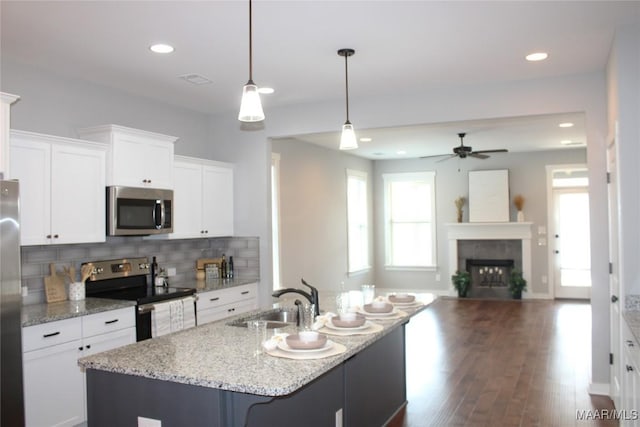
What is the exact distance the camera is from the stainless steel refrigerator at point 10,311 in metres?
2.99

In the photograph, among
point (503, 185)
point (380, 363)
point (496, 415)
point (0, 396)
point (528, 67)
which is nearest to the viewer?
point (0, 396)

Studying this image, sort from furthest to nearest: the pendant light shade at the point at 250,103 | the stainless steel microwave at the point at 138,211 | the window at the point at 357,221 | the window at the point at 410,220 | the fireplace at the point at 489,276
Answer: the window at the point at 410,220, the fireplace at the point at 489,276, the window at the point at 357,221, the stainless steel microwave at the point at 138,211, the pendant light shade at the point at 250,103

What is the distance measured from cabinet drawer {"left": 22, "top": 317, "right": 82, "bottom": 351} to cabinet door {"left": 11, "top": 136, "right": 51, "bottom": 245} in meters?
0.63

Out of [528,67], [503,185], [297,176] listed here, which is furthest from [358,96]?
[503,185]

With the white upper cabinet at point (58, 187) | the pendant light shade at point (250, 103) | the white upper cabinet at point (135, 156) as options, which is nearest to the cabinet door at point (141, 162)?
the white upper cabinet at point (135, 156)

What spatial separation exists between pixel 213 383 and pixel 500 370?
3.97m

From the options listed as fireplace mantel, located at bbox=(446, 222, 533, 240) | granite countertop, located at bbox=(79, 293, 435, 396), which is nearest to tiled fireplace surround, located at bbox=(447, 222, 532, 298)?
fireplace mantel, located at bbox=(446, 222, 533, 240)

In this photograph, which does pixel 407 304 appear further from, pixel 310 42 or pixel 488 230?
pixel 488 230

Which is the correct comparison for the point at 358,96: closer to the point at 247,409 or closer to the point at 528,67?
the point at 528,67

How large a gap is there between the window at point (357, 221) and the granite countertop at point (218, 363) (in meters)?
6.82

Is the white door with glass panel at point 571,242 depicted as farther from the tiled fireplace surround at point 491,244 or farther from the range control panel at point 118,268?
the range control panel at point 118,268

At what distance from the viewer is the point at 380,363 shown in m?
3.71

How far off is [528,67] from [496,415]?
2.75m

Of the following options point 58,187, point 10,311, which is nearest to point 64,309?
point 10,311
